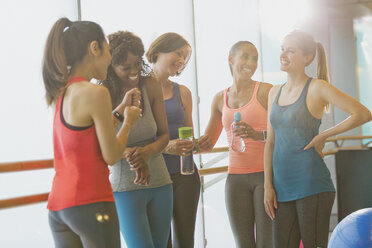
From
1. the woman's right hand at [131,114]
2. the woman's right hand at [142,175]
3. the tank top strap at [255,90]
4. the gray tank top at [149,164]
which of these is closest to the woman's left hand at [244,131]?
the tank top strap at [255,90]

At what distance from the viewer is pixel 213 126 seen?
8.24 feet

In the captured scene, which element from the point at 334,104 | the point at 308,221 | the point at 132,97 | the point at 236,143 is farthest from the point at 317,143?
the point at 132,97

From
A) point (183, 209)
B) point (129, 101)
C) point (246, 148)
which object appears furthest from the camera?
point (246, 148)

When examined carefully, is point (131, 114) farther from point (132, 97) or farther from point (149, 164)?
point (149, 164)

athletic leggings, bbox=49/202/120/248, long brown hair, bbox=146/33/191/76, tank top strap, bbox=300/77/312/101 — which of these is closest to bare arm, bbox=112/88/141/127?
athletic leggings, bbox=49/202/120/248

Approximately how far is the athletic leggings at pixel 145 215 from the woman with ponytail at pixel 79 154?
387mm

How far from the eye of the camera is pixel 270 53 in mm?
4660

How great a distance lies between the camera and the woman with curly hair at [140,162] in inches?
68.3

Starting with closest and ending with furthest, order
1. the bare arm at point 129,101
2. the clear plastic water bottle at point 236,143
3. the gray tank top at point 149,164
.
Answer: the bare arm at point 129,101 → the gray tank top at point 149,164 → the clear plastic water bottle at point 236,143

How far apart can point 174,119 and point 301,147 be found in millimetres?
661

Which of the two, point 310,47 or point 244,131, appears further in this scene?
A: point 244,131

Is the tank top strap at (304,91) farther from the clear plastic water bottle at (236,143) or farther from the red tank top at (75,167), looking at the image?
the red tank top at (75,167)

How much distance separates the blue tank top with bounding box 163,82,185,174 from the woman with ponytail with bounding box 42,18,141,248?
2.63ft

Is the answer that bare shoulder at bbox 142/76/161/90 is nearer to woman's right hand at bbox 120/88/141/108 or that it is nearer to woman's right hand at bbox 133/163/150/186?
woman's right hand at bbox 120/88/141/108
